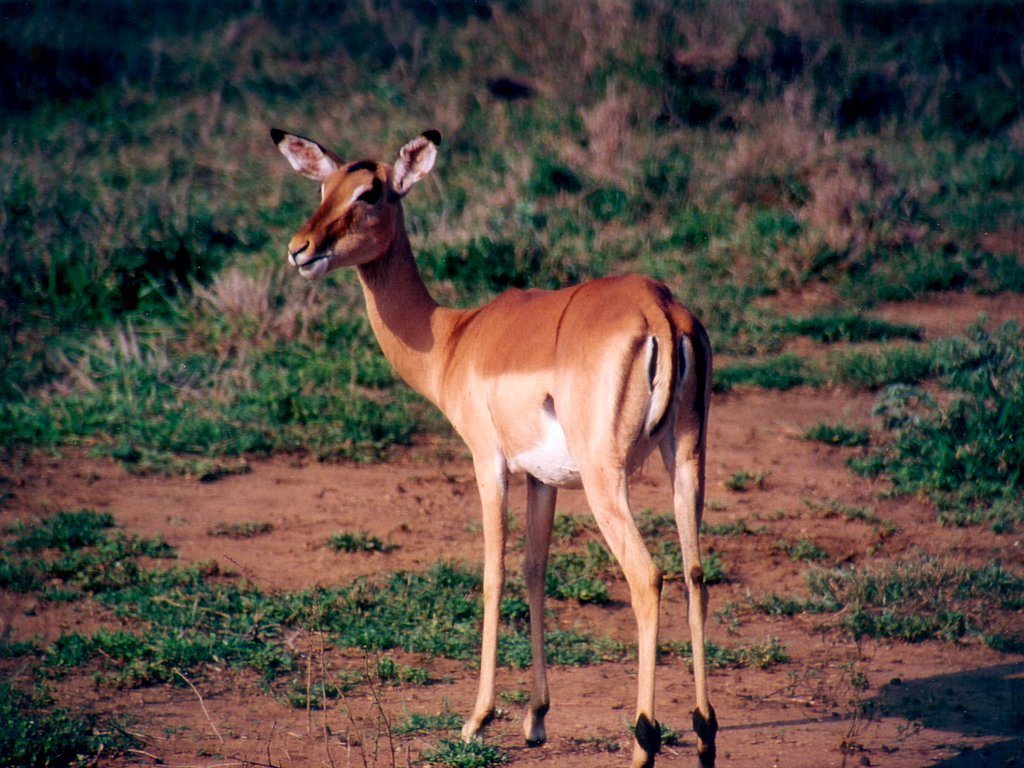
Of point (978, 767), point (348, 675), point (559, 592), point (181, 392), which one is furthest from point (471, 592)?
point (181, 392)

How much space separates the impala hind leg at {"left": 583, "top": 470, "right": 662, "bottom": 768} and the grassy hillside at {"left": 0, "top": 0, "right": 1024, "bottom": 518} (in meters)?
3.57

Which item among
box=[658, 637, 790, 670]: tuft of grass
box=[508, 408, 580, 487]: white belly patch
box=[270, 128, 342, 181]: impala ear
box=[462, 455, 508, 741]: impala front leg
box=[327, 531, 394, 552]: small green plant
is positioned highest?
box=[270, 128, 342, 181]: impala ear

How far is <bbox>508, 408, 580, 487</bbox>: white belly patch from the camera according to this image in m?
4.66

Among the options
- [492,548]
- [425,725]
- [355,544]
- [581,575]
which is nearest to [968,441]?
[581,575]

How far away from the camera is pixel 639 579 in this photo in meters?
4.31

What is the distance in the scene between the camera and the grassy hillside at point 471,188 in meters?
8.52

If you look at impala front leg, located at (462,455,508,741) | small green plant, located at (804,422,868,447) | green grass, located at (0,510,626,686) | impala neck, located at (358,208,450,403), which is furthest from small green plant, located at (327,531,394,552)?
small green plant, located at (804,422,868,447)

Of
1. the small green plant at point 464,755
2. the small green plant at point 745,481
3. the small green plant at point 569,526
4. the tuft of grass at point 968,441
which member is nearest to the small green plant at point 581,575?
the small green plant at point 569,526

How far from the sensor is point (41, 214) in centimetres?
1056

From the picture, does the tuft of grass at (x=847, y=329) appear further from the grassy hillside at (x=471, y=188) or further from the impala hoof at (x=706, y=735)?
the impala hoof at (x=706, y=735)

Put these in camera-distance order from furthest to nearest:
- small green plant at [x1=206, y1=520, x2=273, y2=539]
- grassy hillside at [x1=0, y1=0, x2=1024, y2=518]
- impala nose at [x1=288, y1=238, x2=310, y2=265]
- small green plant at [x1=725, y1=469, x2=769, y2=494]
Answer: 1. grassy hillside at [x1=0, y1=0, x2=1024, y2=518]
2. small green plant at [x1=725, y1=469, x2=769, y2=494]
3. small green plant at [x1=206, y1=520, x2=273, y2=539]
4. impala nose at [x1=288, y1=238, x2=310, y2=265]

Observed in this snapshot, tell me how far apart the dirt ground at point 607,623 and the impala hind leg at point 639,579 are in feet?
1.32

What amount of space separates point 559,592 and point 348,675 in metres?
1.24

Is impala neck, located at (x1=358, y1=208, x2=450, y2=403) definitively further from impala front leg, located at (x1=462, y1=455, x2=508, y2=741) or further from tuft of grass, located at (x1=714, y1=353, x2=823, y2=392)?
tuft of grass, located at (x1=714, y1=353, x2=823, y2=392)
